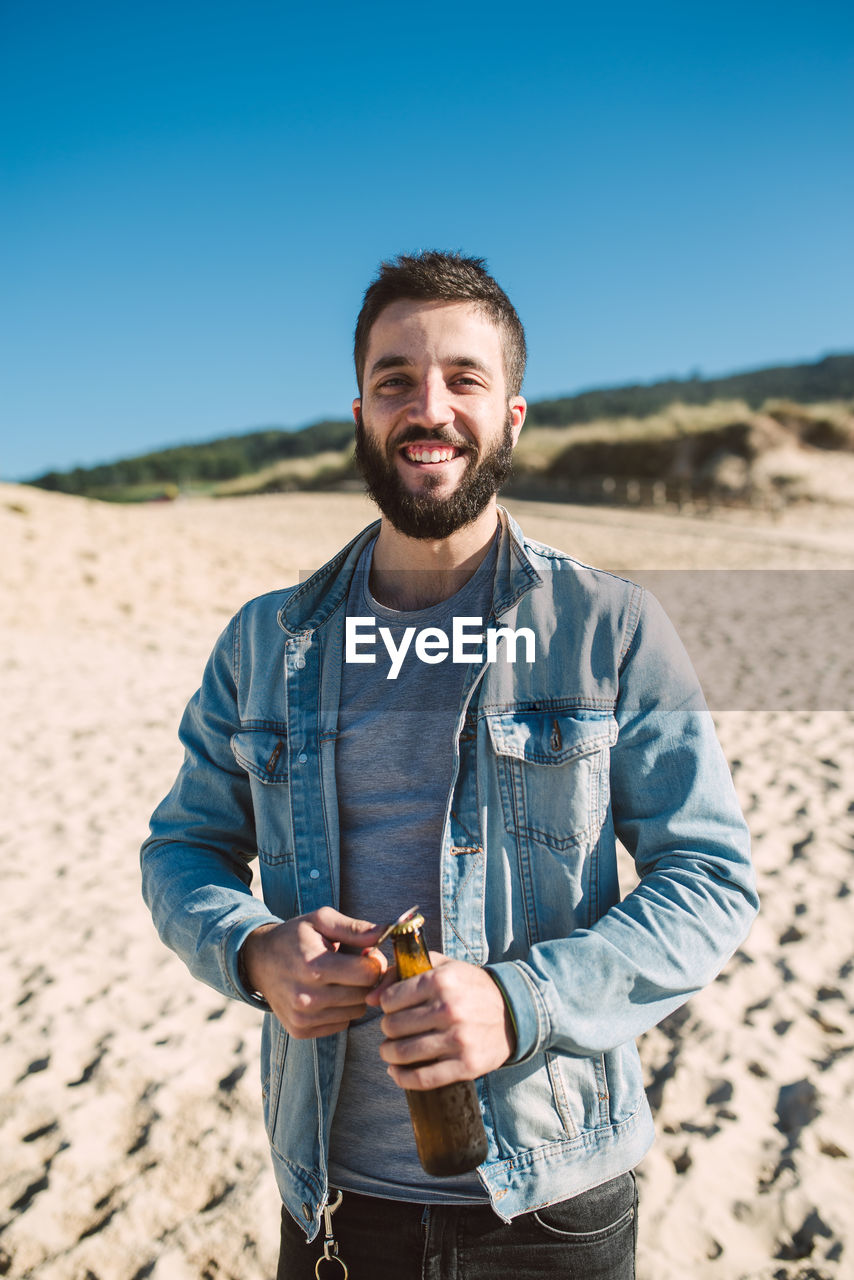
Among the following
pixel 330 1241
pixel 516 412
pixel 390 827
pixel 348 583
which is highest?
pixel 516 412

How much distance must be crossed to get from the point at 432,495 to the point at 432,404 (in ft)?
0.51

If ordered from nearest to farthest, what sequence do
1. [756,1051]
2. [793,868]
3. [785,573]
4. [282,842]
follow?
[282,842]
[756,1051]
[793,868]
[785,573]

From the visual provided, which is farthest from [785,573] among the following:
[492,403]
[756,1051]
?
[492,403]

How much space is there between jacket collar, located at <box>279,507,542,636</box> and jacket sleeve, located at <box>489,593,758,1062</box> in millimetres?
221

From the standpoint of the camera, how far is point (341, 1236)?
4.45 feet

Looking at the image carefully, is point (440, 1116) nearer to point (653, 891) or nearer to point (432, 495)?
point (653, 891)

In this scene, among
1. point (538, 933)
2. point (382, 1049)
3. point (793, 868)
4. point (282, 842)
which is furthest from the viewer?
point (793, 868)

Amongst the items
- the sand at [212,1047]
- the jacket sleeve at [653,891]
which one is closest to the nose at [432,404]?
the jacket sleeve at [653,891]

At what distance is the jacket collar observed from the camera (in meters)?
1.46

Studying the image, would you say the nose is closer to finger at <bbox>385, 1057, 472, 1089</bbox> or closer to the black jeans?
finger at <bbox>385, 1057, 472, 1089</bbox>

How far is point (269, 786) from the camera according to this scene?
1.48 metres

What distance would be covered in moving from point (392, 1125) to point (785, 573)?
16.1 meters

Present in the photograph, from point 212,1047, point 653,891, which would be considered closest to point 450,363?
point 653,891

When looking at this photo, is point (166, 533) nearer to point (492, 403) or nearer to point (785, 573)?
point (785, 573)
